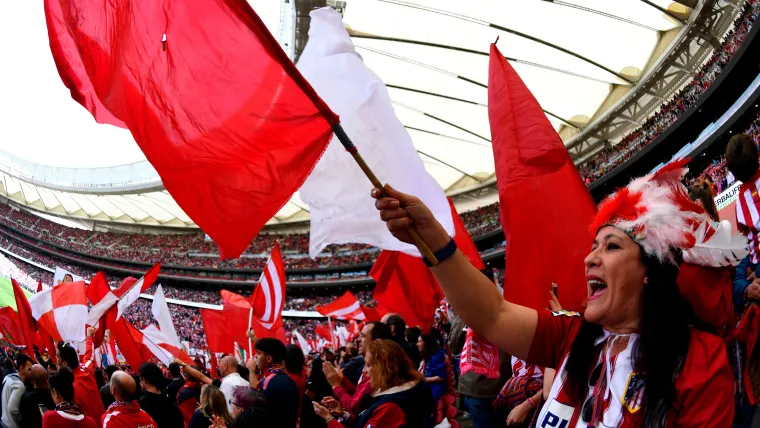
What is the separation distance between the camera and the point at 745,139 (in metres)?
2.96

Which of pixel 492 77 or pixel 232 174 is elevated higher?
pixel 492 77

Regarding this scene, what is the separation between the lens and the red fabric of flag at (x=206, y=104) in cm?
249

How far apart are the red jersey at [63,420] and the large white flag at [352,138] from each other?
9.45 feet

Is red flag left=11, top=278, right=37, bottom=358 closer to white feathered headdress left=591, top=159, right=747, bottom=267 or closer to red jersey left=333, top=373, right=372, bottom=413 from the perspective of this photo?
red jersey left=333, top=373, right=372, bottom=413

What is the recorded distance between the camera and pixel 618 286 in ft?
5.76

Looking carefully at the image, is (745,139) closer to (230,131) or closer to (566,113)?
(230,131)

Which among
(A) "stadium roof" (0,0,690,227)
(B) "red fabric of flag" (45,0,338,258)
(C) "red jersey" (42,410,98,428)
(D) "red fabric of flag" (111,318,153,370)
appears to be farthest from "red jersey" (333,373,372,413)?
(A) "stadium roof" (0,0,690,227)

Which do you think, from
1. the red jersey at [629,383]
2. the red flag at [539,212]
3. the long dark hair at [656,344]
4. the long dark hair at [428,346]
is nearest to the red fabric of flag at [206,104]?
the red jersey at [629,383]

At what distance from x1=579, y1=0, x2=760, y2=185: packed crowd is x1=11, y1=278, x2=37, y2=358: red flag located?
17.7 m

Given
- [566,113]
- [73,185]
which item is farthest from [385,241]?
[73,185]

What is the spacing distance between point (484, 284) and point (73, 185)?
4810 centimetres

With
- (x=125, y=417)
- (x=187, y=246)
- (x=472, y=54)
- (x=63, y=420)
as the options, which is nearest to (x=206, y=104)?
(x=125, y=417)

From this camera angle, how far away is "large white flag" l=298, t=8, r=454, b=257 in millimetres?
2734

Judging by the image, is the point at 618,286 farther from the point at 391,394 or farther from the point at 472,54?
the point at 472,54
